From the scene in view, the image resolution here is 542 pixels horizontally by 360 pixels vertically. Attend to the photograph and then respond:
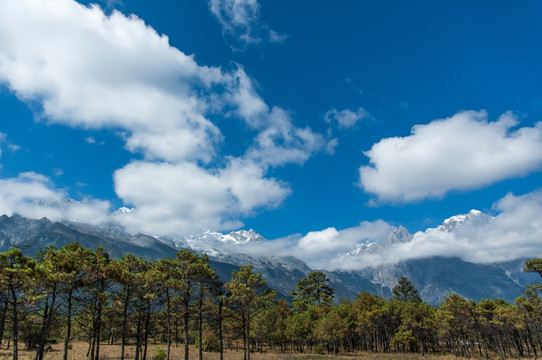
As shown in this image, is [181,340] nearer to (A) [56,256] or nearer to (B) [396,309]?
(B) [396,309]

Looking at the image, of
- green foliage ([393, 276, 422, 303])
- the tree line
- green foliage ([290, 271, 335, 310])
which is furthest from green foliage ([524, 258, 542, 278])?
green foliage ([393, 276, 422, 303])

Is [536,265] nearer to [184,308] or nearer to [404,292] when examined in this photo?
[184,308]

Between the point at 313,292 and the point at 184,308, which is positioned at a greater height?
the point at 184,308

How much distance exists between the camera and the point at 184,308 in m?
38.2

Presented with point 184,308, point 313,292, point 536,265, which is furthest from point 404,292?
point 184,308

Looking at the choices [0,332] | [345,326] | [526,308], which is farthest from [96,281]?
[526,308]

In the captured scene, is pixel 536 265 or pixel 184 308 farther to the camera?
pixel 536 265

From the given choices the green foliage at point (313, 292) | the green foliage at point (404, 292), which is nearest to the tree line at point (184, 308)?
the green foliage at point (313, 292)

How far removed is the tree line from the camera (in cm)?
2545

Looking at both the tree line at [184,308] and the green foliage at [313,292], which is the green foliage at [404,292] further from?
the green foliage at [313,292]

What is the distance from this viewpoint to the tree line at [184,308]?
25.5 m

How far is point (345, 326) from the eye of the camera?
6562 cm

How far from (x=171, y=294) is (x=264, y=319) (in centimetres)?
4701

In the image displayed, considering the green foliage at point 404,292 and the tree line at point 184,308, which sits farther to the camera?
the green foliage at point 404,292
